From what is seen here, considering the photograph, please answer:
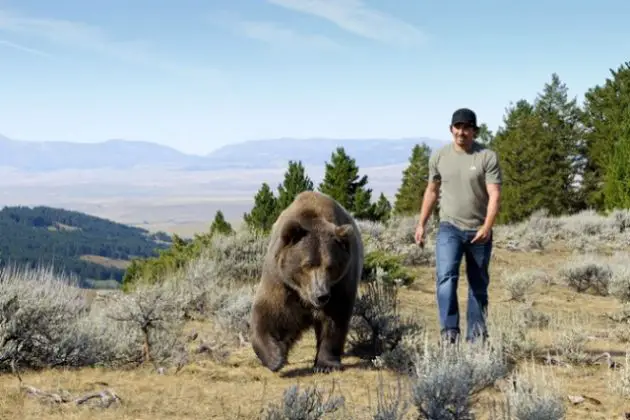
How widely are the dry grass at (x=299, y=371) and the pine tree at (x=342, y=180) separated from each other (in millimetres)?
30866

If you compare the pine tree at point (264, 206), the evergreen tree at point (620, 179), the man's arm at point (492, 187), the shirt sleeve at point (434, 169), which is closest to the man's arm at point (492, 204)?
the man's arm at point (492, 187)

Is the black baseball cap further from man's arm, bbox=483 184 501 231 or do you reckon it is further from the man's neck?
man's arm, bbox=483 184 501 231

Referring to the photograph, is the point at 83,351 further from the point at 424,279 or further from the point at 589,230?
the point at 589,230

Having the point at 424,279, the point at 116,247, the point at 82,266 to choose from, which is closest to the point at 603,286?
the point at 424,279

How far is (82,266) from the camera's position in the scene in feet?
453

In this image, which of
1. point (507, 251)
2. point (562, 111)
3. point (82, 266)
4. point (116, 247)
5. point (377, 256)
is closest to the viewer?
point (377, 256)

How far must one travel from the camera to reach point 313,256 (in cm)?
662

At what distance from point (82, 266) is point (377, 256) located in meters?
132

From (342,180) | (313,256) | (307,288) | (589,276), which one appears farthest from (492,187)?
(342,180)

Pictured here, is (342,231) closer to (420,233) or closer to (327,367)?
(327,367)

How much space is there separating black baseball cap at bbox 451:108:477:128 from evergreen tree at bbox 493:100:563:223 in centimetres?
4262

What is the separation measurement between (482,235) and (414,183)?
51315mm

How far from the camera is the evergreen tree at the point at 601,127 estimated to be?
48875mm

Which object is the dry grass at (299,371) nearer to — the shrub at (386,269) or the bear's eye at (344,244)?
the shrub at (386,269)
